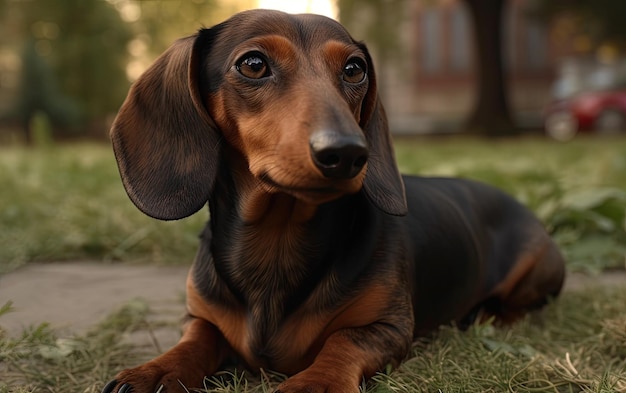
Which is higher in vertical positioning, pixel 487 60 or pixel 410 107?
pixel 487 60

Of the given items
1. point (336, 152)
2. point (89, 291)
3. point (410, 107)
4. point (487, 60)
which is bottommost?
point (410, 107)

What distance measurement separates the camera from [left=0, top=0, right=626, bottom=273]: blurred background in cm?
469

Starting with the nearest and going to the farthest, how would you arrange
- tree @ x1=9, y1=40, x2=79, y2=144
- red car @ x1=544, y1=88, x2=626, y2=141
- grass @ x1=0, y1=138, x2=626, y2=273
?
1. grass @ x1=0, y1=138, x2=626, y2=273
2. tree @ x1=9, y1=40, x2=79, y2=144
3. red car @ x1=544, y1=88, x2=626, y2=141

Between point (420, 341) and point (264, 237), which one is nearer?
point (264, 237)

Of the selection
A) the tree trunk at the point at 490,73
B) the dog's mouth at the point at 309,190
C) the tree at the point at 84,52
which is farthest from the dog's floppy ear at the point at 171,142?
the tree at the point at 84,52

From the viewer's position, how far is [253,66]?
2133 millimetres

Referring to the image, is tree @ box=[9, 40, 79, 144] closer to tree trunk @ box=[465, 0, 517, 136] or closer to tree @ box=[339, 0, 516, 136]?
tree @ box=[339, 0, 516, 136]

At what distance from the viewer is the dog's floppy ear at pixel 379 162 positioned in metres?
2.36

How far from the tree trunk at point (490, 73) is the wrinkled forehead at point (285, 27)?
15.3 meters

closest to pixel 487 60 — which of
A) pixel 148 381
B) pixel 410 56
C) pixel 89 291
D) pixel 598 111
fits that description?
pixel 598 111

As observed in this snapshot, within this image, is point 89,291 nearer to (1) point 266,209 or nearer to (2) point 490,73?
(1) point 266,209

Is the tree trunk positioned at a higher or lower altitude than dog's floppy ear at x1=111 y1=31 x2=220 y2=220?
lower

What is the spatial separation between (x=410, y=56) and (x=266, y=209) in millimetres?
24612

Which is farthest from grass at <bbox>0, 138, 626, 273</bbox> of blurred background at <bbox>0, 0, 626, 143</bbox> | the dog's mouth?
blurred background at <bbox>0, 0, 626, 143</bbox>
